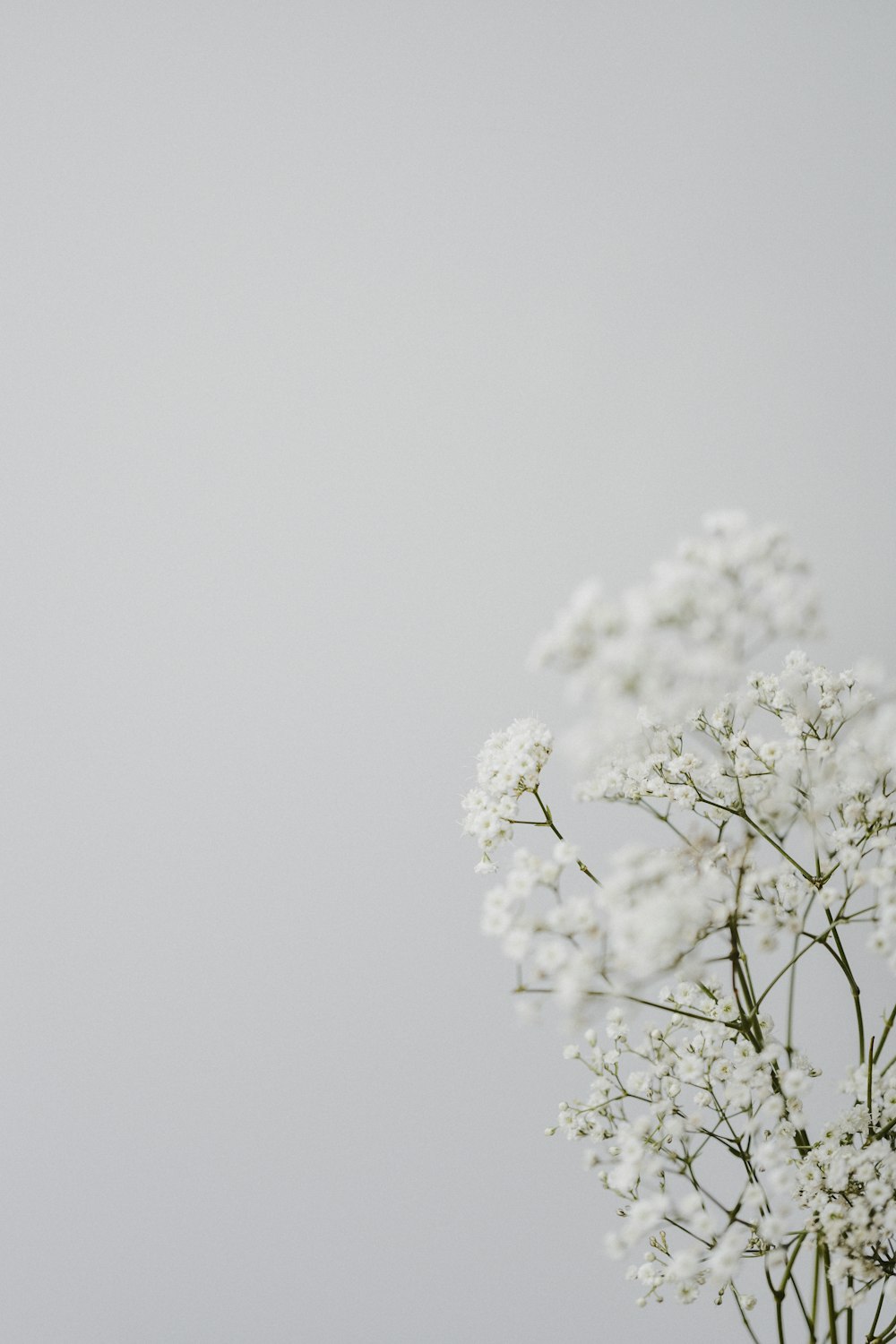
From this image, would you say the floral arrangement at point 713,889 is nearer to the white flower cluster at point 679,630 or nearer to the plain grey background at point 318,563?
the white flower cluster at point 679,630

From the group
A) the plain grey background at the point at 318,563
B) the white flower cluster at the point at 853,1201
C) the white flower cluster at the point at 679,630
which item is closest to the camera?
the white flower cluster at the point at 679,630

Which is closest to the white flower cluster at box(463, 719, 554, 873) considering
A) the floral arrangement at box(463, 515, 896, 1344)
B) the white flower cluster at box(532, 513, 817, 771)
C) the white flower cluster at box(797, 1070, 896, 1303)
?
the floral arrangement at box(463, 515, 896, 1344)

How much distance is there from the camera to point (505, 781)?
0.74m

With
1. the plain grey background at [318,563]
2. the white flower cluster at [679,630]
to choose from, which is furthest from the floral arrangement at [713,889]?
the plain grey background at [318,563]

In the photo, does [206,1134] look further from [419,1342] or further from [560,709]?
[560,709]

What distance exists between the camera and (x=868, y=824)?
0.71 meters

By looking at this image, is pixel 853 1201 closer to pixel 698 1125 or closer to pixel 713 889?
pixel 698 1125

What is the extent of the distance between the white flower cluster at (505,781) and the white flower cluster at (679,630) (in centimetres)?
15

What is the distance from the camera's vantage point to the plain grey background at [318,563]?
1137 mm

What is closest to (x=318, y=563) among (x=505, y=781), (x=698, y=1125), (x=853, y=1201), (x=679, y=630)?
(x=505, y=781)

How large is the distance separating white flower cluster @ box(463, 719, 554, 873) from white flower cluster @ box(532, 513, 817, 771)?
0.15 metres

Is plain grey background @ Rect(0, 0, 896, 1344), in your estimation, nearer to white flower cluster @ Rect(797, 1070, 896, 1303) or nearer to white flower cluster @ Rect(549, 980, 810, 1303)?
white flower cluster @ Rect(549, 980, 810, 1303)

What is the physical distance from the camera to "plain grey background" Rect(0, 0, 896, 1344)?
1137 millimetres

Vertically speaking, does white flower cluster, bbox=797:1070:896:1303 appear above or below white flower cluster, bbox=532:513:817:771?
below
